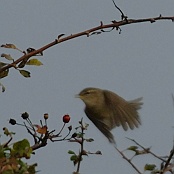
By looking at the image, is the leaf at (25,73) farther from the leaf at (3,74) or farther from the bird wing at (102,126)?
the bird wing at (102,126)

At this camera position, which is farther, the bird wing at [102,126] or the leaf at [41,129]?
the bird wing at [102,126]

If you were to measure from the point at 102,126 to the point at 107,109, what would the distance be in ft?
0.85

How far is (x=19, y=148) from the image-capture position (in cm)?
230

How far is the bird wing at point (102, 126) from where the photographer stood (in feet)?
10.6

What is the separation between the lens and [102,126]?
353cm

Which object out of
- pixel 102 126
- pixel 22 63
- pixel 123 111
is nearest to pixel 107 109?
pixel 123 111

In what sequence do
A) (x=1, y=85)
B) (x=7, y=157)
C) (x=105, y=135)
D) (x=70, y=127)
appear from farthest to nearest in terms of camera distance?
1. (x=105, y=135)
2. (x=70, y=127)
3. (x=1, y=85)
4. (x=7, y=157)

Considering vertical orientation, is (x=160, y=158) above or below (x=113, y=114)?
below

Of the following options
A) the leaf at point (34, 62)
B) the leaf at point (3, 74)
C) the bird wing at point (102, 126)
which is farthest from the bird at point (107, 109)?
the leaf at point (3, 74)

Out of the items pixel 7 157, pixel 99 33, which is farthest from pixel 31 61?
pixel 7 157

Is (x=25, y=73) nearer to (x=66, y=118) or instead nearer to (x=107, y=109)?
(x=66, y=118)

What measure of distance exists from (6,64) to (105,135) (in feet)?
3.17

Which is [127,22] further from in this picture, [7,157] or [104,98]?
[104,98]

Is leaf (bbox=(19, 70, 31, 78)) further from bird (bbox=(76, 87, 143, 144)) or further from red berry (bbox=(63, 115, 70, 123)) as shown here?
bird (bbox=(76, 87, 143, 144))
